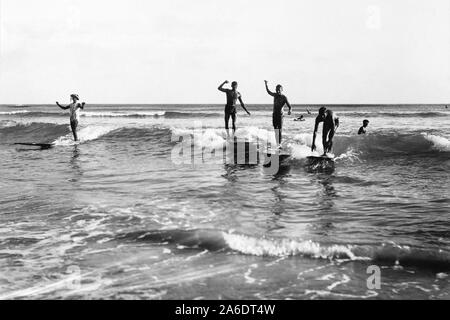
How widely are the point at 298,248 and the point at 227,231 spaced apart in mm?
963

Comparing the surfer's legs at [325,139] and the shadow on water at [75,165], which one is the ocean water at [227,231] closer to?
the shadow on water at [75,165]

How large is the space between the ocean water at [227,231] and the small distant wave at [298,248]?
0.02m

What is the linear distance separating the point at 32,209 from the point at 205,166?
Answer: 530cm

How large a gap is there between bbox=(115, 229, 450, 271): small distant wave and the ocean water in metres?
0.02

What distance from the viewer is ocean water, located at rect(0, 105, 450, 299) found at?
4.01 meters

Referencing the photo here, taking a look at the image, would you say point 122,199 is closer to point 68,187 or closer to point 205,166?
point 68,187

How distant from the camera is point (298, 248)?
486cm

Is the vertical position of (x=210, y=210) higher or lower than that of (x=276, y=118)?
lower

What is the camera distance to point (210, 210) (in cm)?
663
